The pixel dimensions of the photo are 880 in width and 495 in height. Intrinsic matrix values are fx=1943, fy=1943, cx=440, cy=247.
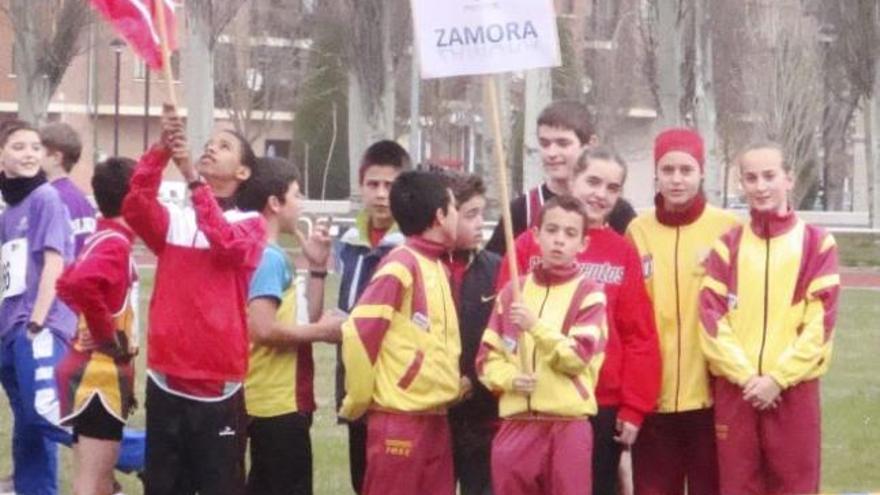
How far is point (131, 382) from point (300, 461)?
2.67ft

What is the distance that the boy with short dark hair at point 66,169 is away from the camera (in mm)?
9555

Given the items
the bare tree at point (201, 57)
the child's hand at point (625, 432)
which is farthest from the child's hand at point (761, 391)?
the bare tree at point (201, 57)

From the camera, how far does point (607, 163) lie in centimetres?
786

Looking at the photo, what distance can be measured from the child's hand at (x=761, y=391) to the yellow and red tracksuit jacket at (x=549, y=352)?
615 mm

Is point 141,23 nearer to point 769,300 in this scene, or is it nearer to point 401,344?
point 401,344

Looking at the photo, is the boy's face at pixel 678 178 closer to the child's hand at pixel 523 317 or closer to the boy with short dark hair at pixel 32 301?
the child's hand at pixel 523 317

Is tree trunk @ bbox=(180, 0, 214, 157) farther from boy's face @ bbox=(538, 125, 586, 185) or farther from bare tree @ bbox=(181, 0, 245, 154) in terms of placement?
boy's face @ bbox=(538, 125, 586, 185)

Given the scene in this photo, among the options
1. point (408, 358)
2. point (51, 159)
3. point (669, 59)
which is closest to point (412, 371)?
point (408, 358)

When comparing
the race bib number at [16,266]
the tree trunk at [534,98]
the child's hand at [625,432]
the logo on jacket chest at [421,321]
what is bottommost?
the child's hand at [625,432]

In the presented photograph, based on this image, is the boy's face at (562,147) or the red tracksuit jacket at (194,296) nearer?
the red tracksuit jacket at (194,296)

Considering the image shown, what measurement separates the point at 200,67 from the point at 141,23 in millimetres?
30577

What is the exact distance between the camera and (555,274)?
24.7 feet

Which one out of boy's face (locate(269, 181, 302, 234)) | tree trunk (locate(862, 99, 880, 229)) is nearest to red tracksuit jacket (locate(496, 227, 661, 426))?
boy's face (locate(269, 181, 302, 234))

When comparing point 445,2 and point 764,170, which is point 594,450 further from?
point 445,2
